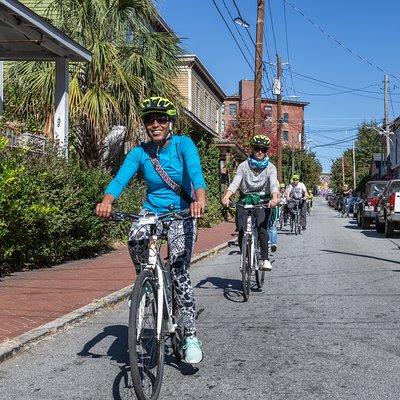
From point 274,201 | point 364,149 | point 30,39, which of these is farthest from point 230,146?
point 364,149

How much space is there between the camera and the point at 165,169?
14.4ft

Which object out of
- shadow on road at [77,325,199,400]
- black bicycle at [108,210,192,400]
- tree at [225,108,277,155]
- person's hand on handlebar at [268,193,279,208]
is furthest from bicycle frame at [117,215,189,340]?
tree at [225,108,277,155]

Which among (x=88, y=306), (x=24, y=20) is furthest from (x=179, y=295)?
(x=24, y=20)

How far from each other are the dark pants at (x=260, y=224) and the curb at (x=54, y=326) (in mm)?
1703

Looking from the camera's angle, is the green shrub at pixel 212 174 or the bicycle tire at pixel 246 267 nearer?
the bicycle tire at pixel 246 267

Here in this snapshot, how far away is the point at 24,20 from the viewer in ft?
35.6

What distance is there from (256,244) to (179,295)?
3.51 metres

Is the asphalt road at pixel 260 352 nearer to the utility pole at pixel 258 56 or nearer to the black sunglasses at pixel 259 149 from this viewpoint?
the black sunglasses at pixel 259 149

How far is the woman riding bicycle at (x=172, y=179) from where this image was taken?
4301 millimetres

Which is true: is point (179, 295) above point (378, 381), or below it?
above

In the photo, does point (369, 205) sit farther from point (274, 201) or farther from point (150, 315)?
point (150, 315)

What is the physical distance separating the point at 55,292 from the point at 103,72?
7713 millimetres

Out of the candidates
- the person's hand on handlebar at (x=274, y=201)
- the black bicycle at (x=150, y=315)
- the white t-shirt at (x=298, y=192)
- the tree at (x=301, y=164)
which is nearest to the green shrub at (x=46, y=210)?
the person's hand on handlebar at (x=274, y=201)

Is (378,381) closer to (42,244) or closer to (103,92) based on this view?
(42,244)
